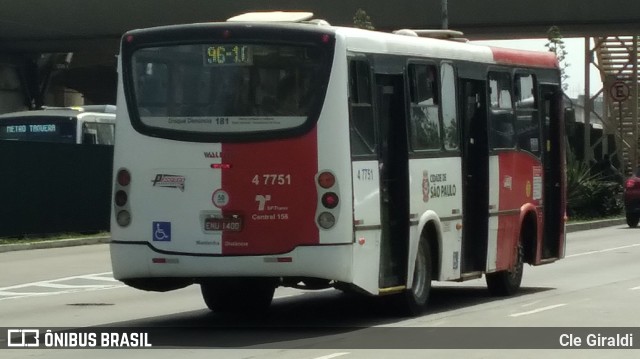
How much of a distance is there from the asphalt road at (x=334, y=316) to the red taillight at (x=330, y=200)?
45.9 inches

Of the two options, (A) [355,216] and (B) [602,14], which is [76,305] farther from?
(B) [602,14]

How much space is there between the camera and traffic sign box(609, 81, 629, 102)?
4956 centimetres

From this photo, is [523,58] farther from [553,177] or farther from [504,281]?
[504,281]

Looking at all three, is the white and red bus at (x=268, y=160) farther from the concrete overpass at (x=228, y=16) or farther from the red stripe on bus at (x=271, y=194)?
the concrete overpass at (x=228, y=16)

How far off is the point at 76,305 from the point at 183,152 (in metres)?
4.11

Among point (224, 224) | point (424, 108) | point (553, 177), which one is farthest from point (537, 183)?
point (224, 224)

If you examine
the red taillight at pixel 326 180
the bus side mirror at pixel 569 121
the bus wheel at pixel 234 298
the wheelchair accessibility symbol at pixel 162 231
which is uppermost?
the bus side mirror at pixel 569 121

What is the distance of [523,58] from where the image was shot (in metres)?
19.3

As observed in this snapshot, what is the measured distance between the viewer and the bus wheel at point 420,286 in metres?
15.9

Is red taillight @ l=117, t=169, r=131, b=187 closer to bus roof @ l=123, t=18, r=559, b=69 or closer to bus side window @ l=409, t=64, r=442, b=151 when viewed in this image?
bus roof @ l=123, t=18, r=559, b=69

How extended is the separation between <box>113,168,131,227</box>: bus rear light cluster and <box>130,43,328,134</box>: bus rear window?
546 mm

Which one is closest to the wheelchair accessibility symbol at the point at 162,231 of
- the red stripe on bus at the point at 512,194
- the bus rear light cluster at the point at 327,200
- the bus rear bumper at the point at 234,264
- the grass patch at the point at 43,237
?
the bus rear bumper at the point at 234,264

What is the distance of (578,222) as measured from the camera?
40125 millimetres

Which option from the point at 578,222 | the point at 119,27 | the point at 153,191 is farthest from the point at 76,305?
the point at 119,27
